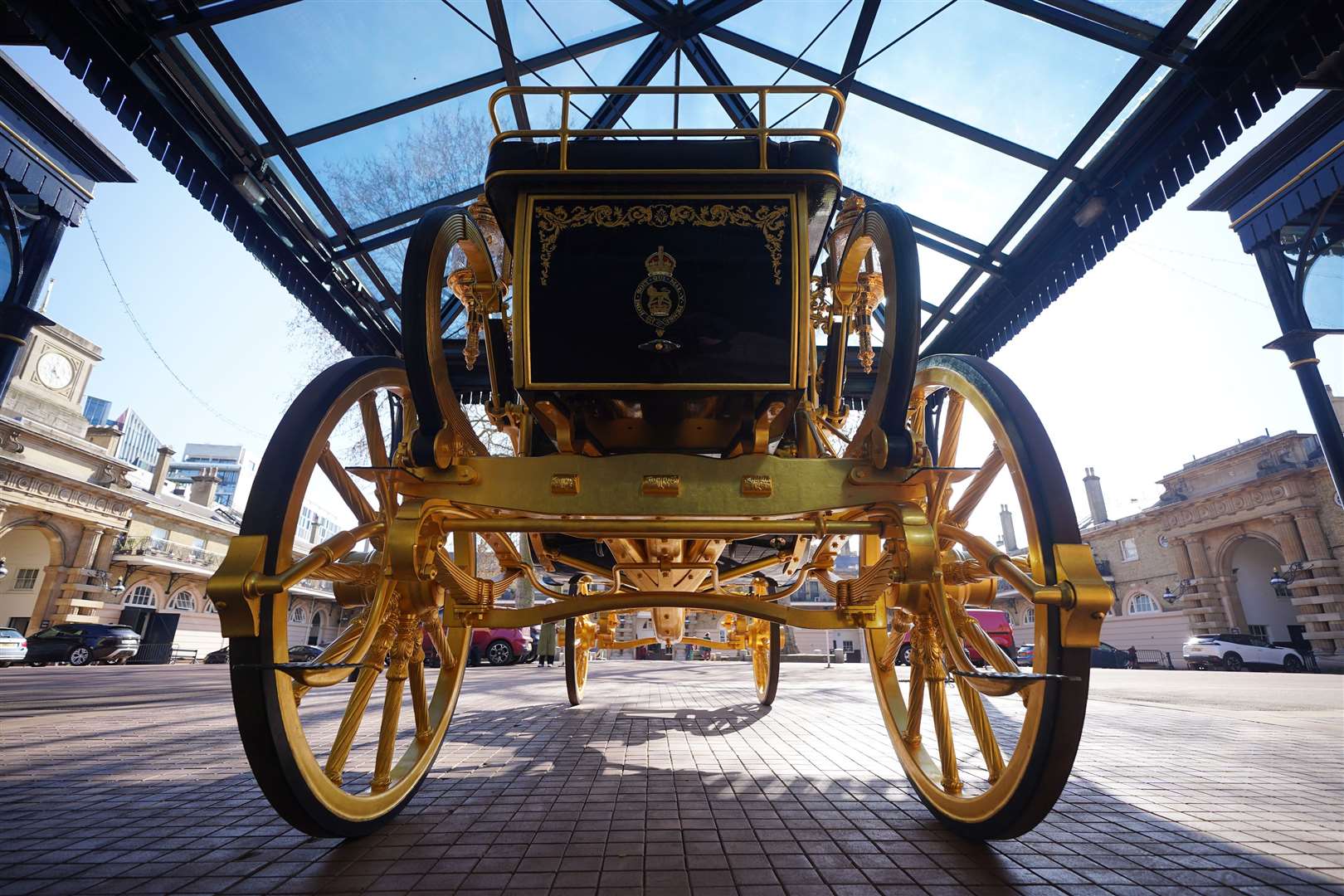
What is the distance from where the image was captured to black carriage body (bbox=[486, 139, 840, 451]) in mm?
1804

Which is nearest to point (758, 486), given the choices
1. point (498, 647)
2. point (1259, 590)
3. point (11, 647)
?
point (498, 647)

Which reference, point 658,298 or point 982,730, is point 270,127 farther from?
point 982,730

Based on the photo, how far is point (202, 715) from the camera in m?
4.37

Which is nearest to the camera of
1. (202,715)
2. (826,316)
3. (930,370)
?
(930,370)

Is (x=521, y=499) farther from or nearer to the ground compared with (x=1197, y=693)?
farther from the ground

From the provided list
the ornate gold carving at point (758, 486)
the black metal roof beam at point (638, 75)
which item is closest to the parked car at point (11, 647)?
the black metal roof beam at point (638, 75)

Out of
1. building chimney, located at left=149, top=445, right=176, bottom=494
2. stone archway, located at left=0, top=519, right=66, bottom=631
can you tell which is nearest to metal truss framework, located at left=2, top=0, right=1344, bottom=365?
stone archway, located at left=0, top=519, right=66, bottom=631

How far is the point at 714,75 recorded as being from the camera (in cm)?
402

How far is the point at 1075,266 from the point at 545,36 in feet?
A: 11.7

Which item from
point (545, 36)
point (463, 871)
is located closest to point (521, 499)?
point (463, 871)

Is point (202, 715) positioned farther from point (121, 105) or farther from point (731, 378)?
point (731, 378)

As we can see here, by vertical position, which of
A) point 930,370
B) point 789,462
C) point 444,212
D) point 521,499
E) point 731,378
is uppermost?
point 444,212

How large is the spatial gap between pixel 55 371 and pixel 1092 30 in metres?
26.2

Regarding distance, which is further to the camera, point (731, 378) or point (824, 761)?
point (824, 761)
